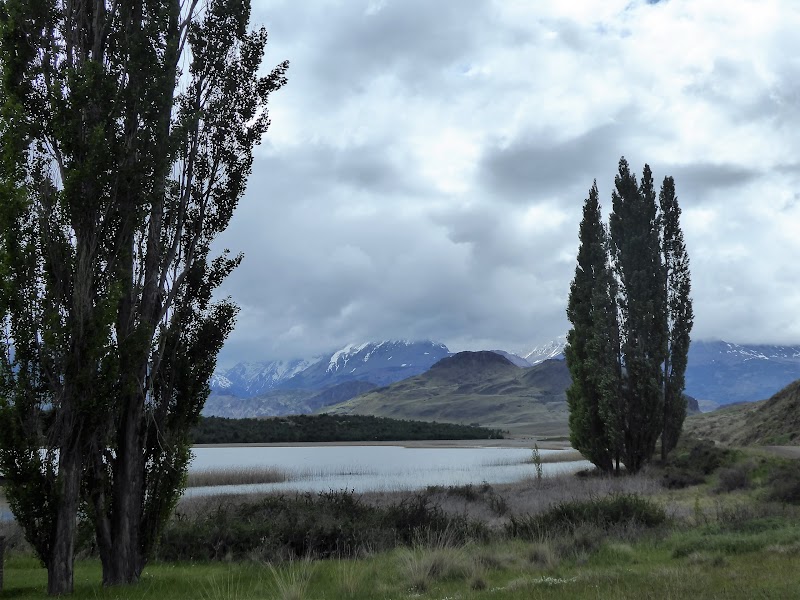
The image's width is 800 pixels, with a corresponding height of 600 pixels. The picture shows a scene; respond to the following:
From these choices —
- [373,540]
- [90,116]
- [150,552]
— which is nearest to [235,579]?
[150,552]

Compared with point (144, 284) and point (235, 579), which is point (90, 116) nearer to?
point (144, 284)

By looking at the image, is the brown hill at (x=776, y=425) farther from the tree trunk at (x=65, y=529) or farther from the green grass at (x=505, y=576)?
the tree trunk at (x=65, y=529)

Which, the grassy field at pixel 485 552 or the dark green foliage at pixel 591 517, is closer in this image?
the grassy field at pixel 485 552

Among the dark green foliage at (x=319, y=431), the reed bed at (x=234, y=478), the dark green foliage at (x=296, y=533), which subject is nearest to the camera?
the dark green foliage at (x=296, y=533)

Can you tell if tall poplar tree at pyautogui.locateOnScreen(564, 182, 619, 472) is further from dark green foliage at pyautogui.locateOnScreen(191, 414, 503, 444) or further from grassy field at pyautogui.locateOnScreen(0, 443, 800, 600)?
dark green foliage at pyautogui.locateOnScreen(191, 414, 503, 444)

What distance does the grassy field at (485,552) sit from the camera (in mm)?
10641

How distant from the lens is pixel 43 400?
12609 mm

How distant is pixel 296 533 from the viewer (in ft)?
57.0

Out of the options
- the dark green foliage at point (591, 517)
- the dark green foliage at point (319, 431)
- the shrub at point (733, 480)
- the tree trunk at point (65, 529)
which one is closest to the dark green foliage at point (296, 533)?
the dark green foliage at point (591, 517)

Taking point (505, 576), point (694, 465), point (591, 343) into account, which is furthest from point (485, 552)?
point (591, 343)

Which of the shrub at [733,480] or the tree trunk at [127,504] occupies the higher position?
the tree trunk at [127,504]

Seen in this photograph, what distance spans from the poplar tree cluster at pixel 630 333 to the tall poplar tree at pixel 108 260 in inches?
976

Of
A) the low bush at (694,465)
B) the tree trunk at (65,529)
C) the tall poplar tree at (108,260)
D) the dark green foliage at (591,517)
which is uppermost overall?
the tall poplar tree at (108,260)

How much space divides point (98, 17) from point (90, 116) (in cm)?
247
